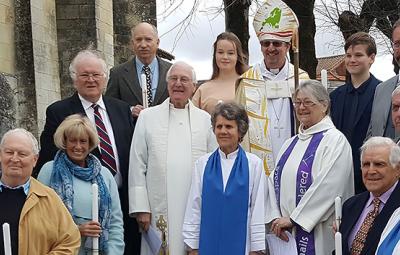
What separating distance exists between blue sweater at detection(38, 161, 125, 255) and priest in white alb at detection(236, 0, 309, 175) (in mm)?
1326

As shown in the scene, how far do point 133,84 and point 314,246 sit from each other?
2.14 metres

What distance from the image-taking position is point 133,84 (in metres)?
6.36

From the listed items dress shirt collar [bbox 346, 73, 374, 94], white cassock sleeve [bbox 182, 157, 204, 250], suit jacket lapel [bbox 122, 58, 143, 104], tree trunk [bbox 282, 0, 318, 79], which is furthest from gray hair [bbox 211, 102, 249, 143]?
tree trunk [bbox 282, 0, 318, 79]

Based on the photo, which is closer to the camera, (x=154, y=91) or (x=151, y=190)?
(x=151, y=190)

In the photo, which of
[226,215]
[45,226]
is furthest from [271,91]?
[45,226]

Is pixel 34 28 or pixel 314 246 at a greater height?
pixel 34 28

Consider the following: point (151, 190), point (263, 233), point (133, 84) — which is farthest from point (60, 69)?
point (263, 233)

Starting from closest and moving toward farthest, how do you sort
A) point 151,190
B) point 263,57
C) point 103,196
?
point 103,196 < point 151,190 < point 263,57

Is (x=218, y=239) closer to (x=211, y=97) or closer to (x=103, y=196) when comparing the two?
(x=103, y=196)

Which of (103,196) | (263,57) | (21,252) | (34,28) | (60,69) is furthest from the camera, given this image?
(60,69)

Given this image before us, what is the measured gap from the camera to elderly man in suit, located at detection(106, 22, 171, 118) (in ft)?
20.9

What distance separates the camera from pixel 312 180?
523 cm

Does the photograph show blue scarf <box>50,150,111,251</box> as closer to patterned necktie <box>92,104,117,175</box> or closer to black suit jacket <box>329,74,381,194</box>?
patterned necktie <box>92,104,117,175</box>

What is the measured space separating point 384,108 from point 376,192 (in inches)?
42.6
